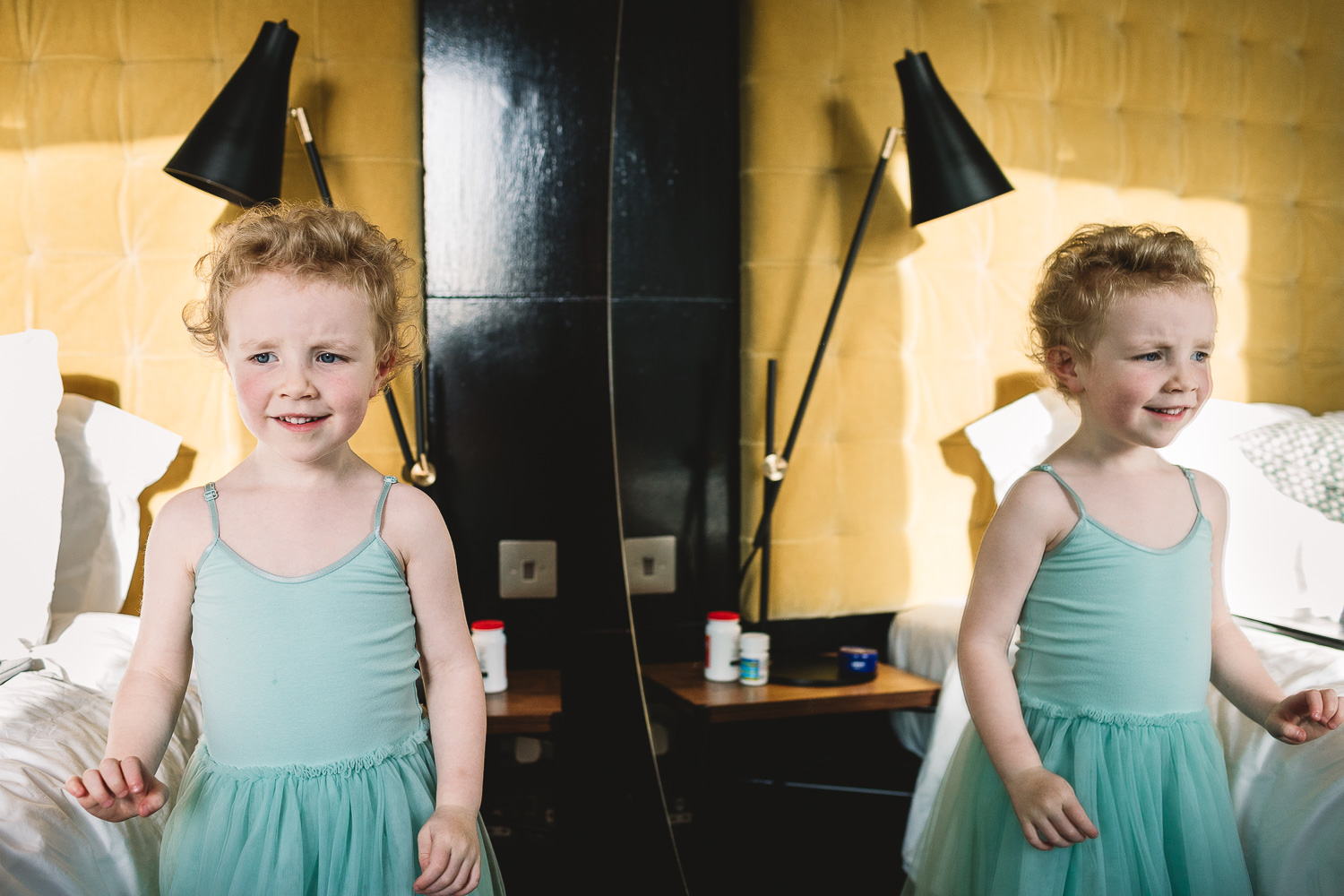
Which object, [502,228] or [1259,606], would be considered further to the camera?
[502,228]

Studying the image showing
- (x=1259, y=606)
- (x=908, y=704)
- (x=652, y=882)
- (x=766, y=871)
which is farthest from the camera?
(x=652, y=882)

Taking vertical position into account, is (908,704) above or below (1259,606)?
below

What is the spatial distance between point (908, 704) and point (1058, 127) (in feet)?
1.50

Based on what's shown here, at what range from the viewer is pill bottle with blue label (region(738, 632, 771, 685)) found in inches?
32.2

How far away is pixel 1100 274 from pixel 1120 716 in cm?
30

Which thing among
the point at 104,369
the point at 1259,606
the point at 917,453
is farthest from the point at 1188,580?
the point at 104,369

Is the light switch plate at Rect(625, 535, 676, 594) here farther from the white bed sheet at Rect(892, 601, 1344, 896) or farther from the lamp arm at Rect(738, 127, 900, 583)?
the white bed sheet at Rect(892, 601, 1344, 896)

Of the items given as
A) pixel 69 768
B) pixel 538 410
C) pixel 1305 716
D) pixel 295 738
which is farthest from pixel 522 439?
pixel 1305 716

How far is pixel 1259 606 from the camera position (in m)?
0.62

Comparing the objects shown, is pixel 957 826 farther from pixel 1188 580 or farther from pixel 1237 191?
pixel 1237 191

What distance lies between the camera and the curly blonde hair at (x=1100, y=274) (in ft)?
2.01

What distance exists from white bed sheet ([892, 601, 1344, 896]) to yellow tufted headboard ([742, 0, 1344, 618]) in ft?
0.57

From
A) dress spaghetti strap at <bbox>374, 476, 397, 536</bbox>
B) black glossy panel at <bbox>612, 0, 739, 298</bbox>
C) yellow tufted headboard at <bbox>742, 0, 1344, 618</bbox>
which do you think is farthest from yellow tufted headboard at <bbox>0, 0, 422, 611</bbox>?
yellow tufted headboard at <bbox>742, 0, 1344, 618</bbox>

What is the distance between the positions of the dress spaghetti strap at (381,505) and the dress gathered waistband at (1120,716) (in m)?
0.49
